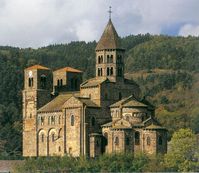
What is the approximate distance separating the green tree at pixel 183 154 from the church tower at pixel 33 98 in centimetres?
2259

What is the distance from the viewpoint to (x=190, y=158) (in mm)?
94812

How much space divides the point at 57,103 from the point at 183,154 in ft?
74.3

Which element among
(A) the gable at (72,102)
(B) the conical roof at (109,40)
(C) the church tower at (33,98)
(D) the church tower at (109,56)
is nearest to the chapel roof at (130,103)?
(A) the gable at (72,102)

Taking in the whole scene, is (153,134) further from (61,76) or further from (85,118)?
(61,76)

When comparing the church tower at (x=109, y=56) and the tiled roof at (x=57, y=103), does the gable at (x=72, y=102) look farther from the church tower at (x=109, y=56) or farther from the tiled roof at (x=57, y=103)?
the church tower at (x=109, y=56)

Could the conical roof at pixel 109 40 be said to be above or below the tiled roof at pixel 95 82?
above

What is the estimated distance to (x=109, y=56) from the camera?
11131cm

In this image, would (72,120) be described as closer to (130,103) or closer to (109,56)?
(130,103)

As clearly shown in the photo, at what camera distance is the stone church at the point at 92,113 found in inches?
4070

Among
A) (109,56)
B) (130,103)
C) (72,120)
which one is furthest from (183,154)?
(109,56)

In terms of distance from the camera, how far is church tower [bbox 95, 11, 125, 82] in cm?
11119

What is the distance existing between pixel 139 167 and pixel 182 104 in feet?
288

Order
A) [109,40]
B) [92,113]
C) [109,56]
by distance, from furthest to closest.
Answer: [109,40], [109,56], [92,113]

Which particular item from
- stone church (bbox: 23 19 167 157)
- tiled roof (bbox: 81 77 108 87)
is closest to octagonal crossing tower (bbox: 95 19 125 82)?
stone church (bbox: 23 19 167 157)
